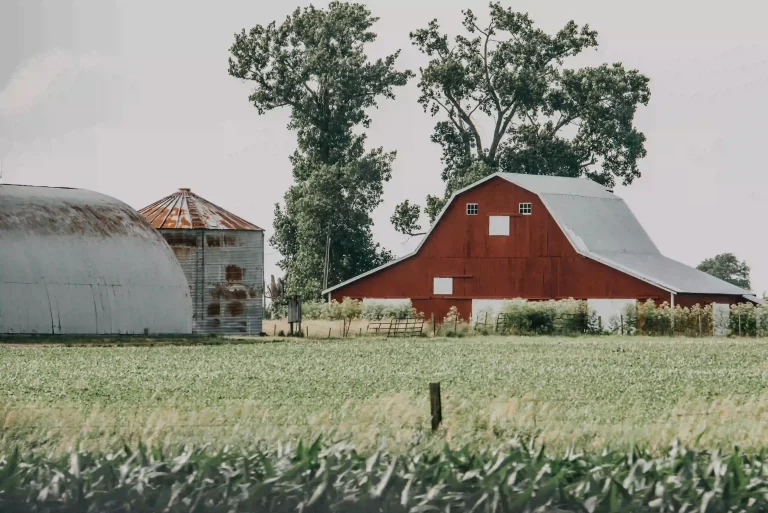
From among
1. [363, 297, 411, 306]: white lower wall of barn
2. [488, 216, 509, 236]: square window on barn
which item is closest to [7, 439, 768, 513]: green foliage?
[488, 216, 509, 236]: square window on barn

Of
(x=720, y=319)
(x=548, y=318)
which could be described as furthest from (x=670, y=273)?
(x=548, y=318)

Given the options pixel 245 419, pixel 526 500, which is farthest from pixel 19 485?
pixel 245 419

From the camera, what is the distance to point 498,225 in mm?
62594

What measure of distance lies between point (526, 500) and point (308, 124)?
208ft

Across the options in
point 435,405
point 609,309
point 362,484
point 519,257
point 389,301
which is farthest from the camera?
point 389,301

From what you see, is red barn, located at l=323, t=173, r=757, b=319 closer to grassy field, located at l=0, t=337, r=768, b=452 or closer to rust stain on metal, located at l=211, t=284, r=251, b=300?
rust stain on metal, located at l=211, t=284, r=251, b=300

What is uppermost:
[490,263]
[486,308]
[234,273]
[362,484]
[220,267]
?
[490,263]

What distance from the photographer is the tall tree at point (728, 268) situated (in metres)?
105

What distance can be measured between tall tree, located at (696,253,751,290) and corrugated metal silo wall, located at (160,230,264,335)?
53.6m

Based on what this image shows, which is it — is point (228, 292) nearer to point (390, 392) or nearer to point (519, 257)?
point (519, 257)

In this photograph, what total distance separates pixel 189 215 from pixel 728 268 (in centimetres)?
5697

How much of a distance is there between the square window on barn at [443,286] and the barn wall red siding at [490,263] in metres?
0.22

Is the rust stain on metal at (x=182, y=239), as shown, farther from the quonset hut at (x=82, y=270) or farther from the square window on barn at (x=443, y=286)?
the square window on barn at (x=443, y=286)

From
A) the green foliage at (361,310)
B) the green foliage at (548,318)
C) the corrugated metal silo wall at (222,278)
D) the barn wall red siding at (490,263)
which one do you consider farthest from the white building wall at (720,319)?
the corrugated metal silo wall at (222,278)
